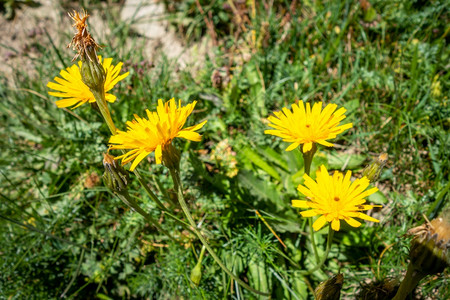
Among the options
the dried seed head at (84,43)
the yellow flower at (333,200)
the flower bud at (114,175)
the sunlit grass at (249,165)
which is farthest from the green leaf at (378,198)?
the dried seed head at (84,43)

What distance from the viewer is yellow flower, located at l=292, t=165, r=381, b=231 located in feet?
5.06

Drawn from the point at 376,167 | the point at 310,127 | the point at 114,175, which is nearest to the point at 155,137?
the point at 114,175

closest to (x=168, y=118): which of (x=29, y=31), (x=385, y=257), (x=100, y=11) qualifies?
(x=385, y=257)

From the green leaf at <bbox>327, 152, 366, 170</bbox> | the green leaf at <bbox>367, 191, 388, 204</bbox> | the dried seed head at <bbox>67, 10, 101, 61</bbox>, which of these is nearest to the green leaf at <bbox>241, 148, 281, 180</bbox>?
the green leaf at <bbox>327, 152, 366, 170</bbox>

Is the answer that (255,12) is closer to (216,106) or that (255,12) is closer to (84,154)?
(216,106)

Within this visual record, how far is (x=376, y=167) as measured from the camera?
71.2 inches

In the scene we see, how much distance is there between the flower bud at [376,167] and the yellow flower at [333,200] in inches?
7.9

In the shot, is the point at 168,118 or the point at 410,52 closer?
the point at 168,118

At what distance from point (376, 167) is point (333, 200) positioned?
0.38m

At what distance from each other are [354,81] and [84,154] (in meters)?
2.26

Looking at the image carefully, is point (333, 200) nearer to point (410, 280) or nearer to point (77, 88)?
point (410, 280)

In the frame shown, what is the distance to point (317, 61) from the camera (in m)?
3.27

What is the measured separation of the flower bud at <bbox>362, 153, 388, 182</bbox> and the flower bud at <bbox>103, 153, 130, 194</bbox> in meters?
1.22

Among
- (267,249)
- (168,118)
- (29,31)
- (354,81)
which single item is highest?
(29,31)
